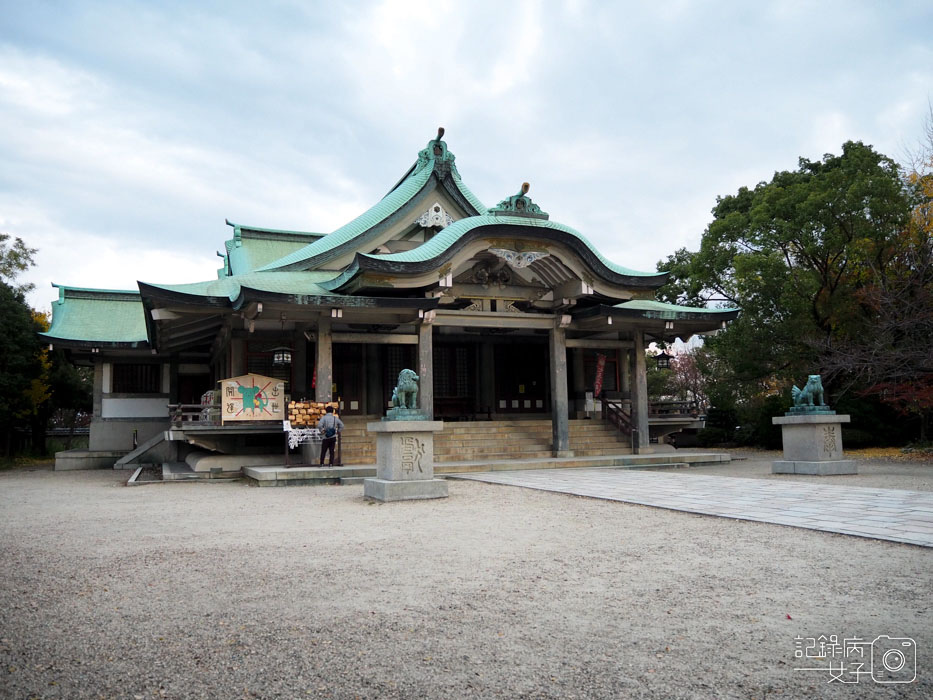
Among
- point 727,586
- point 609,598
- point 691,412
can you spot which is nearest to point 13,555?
point 609,598

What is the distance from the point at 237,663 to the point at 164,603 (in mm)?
1433

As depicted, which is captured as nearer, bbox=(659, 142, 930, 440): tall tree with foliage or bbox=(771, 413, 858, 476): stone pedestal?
bbox=(771, 413, 858, 476): stone pedestal

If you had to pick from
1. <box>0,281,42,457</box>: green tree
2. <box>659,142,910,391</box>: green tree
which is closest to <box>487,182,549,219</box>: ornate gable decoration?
<box>659,142,910,391</box>: green tree

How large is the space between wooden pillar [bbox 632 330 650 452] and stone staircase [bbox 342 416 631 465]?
0.62 metres

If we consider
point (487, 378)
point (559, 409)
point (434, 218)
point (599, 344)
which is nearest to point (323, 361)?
point (559, 409)

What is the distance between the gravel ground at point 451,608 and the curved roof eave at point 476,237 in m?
7.94

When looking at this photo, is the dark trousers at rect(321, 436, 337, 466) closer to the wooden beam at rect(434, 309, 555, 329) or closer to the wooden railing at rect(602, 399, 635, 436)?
the wooden beam at rect(434, 309, 555, 329)

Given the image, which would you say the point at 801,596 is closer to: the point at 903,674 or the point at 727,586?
the point at 727,586

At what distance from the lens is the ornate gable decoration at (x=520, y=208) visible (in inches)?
645

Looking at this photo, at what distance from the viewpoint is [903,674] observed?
3480 millimetres

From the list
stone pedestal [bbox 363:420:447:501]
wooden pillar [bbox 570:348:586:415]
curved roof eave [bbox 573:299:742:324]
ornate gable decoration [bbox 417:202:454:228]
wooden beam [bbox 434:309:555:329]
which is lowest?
stone pedestal [bbox 363:420:447:501]

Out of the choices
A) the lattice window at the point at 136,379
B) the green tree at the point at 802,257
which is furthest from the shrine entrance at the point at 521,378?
the lattice window at the point at 136,379

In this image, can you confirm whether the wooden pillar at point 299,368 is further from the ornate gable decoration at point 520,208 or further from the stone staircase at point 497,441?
the ornate gable decoration at point 520,208

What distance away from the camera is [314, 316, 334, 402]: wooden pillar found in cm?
1560
